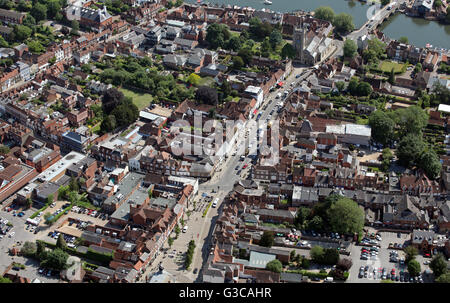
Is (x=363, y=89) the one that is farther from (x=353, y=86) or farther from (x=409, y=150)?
(x=409, y=150)

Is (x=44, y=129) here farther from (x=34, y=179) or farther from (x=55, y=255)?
(x=55, y=255)

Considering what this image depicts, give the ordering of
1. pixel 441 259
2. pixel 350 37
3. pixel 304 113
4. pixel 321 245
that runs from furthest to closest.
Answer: pixel 350 37 → pixel 304 113 → pixel 321 245 → pixel 441 259

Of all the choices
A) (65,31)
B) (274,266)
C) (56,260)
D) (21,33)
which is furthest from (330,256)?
(21,33)

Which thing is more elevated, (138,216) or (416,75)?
(416,75)

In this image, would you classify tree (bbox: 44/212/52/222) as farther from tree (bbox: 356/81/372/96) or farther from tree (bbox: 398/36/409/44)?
tree (bbox: 398/36/409/44)

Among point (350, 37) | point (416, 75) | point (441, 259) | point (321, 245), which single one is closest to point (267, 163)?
point (321, 245)

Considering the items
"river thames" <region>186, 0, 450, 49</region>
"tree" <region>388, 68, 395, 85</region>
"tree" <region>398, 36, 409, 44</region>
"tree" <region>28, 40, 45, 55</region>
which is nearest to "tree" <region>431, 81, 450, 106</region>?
"tree" <region>388, 68, 395, 85</region>
